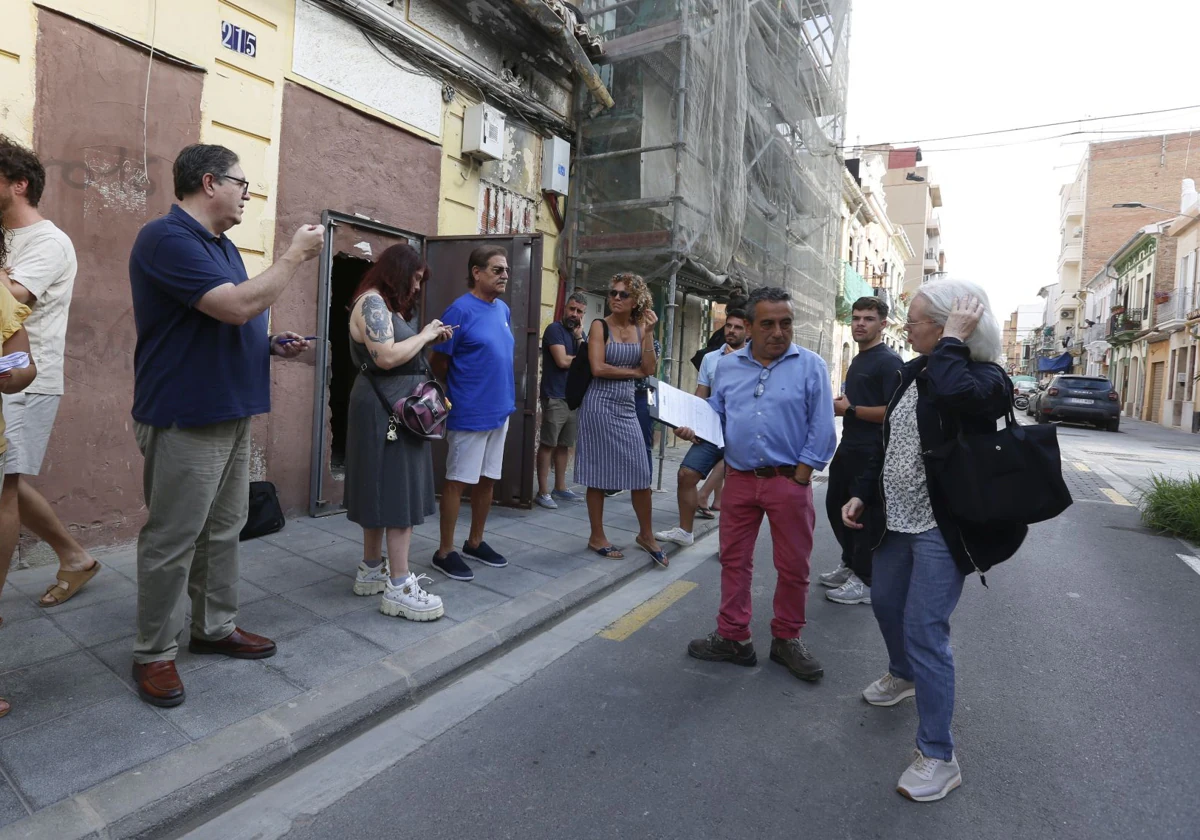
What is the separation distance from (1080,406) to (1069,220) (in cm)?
4623

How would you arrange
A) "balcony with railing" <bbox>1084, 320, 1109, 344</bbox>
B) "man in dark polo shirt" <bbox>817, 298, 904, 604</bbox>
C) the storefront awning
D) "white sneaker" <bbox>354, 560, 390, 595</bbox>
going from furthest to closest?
the storefront awning → "balcony with railing" <bbox>1084, 320, 1109, 344</bbox> → "man in dark polo shirt" <bbox>817, 298, 904, 604</bbox> → "white sneaker" <bbox>354, 560, 390, 595</bbox>

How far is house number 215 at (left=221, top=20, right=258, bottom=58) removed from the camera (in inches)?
185

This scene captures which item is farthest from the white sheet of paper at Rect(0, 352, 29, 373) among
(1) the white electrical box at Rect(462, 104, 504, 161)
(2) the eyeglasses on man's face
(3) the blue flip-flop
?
(1) the white electrical box at Rect(462, 104, 504, 161)

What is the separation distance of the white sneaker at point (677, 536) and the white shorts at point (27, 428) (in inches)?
151

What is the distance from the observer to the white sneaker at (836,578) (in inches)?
183

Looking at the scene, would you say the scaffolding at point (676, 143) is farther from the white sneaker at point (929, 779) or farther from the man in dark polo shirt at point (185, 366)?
the white sneaker at point (929, 779)

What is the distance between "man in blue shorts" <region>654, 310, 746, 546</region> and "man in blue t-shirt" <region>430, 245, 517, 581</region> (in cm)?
145

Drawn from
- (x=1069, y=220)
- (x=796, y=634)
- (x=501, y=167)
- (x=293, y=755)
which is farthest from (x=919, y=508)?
(x=1069, y=220)

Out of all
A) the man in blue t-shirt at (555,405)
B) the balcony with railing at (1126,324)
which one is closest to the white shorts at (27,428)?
the man in blue t-shirt at (555,405)

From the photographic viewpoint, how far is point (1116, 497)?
27.6ft

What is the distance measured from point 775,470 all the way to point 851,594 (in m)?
1.64

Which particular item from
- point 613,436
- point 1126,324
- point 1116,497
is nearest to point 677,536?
point 613,436

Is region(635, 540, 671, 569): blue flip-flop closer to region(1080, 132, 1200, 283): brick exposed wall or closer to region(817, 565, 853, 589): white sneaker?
region(817, 565, 853, 589): white sneaker

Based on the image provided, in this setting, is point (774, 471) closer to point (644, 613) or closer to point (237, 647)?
point (644, 613)
